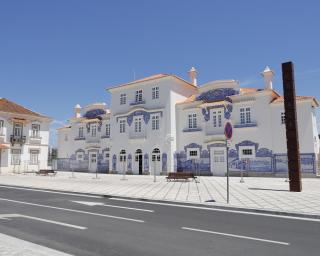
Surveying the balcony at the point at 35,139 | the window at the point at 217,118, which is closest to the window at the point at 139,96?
the window at the point at 217,118

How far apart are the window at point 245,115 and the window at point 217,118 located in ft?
7.50

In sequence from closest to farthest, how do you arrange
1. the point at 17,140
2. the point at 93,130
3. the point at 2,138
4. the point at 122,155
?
the point at 122,155, the point at 2,138, the point at 17,140, the point at 93,130

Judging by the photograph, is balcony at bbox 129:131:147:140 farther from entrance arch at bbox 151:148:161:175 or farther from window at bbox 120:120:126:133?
entrance arch at bbox 151:148:161:175

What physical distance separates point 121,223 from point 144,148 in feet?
96.0

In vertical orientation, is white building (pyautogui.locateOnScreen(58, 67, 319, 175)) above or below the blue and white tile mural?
above

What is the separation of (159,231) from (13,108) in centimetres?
4180

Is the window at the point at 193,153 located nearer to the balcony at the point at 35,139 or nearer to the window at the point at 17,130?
the balcony at the point at 35,139

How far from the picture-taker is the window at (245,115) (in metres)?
31.8

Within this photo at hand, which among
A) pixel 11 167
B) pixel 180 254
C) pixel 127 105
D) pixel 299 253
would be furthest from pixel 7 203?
pixel 11 167

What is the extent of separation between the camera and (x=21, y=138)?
42500 mm

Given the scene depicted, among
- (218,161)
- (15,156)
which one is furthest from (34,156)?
(218,161)

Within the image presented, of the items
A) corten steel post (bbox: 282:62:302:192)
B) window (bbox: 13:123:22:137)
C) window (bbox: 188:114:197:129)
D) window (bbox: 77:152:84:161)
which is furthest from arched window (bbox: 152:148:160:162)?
corten steel post (bbox: 282:62:302:192)

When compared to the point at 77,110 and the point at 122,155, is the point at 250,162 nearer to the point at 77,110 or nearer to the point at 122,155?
the point at 122,155

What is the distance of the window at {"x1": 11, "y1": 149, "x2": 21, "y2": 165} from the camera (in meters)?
41.7
